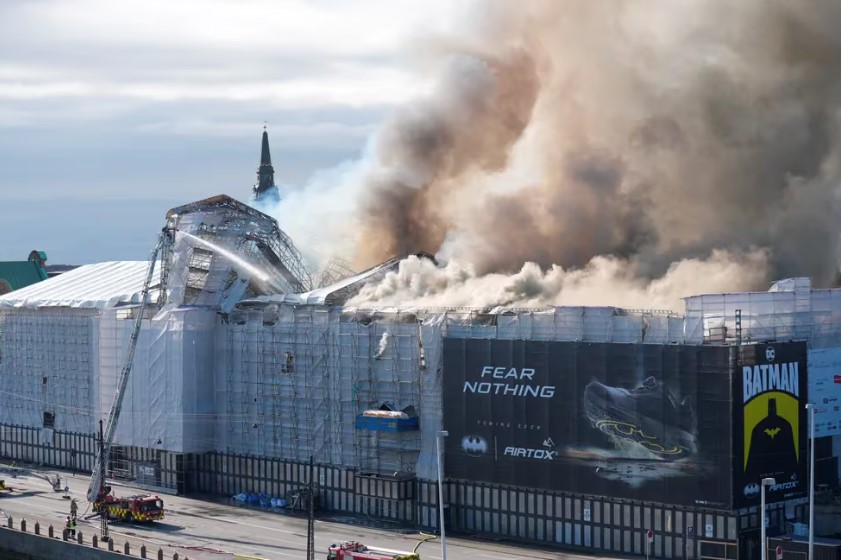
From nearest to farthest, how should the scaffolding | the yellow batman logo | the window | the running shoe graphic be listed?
the yellow batman logo
the running shoe graphic
the window
the scaffolding

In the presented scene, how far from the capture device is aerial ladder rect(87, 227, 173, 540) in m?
86.1

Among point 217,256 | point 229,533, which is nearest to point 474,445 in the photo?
point 229,533

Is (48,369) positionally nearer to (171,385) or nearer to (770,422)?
(171,385)

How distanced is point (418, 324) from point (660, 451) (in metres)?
17.9

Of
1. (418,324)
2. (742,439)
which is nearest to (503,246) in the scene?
(418,324)

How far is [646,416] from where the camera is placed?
237 feet

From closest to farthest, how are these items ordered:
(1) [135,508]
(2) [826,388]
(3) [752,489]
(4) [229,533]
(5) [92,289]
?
(3) [752,489]
(2) [826,388]
(4) [229,533]
(1) [135,508]
(5) [92,289]

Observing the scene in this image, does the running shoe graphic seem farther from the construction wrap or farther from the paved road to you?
the construction wrap

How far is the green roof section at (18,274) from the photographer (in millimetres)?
172500

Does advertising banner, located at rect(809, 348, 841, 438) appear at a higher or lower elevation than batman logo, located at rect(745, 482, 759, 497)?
higher

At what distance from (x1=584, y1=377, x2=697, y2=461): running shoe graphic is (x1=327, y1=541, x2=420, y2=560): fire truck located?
40.4 feet

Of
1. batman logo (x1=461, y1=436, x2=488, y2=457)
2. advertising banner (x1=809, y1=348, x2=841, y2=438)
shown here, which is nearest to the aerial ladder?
batman logo (x1=461, y1=436, x2=488, y2=457)

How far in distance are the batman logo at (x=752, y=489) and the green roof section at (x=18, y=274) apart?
120377 millimetres

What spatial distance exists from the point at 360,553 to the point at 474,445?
1245 centimetres
